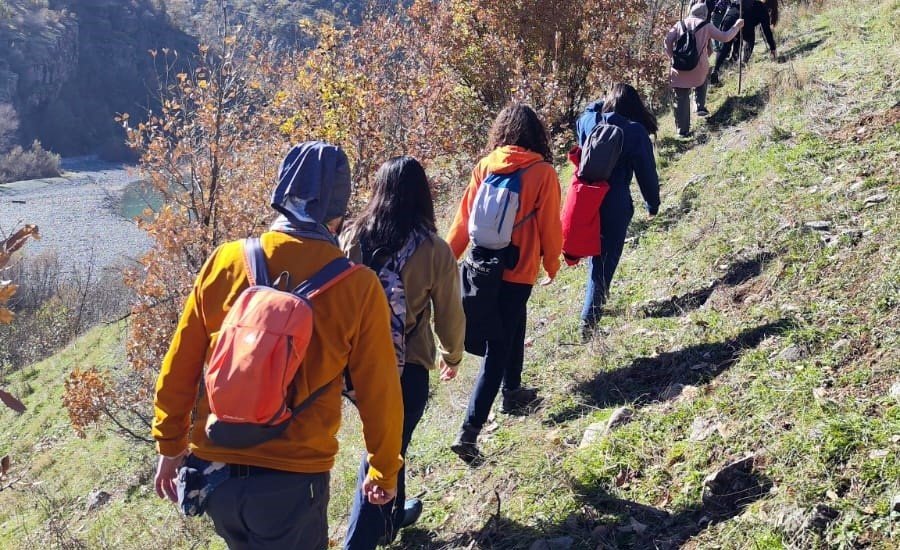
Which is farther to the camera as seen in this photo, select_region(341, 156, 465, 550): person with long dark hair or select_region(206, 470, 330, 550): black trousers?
select_region(341, 156, 465, 550): person with long dark hair

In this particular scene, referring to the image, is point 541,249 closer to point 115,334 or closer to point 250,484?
point 250,484

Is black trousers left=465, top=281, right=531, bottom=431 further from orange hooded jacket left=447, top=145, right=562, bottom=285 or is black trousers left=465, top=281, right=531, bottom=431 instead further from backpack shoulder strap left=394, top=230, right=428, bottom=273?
backpack shoulder strap left=394, top=230, right=428, bottom=273

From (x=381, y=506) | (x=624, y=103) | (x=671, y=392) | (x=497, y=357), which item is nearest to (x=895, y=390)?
(x=671, y=392)

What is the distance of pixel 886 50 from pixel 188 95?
9.62 meters

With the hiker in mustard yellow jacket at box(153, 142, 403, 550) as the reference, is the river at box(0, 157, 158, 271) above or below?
below

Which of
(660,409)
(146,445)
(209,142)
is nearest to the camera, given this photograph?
(660,409)

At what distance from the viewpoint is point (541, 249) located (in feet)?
13.1

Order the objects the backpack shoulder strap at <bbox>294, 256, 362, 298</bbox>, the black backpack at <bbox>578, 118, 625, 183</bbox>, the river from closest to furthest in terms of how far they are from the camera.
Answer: the backpack shoulder strap at <bbox>294, 256, 362, 298</bbox>
the black backpack at <bbox>578, 118, 625, 183</bbox>
the river

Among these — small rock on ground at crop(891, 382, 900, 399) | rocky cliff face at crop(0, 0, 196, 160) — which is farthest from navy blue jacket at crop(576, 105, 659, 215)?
rocky cliff face at crop(0, 0, 196, 160)

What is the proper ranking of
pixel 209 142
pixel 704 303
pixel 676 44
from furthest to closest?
pixel 209 142 → pixel 676 44 → pixel 704 303

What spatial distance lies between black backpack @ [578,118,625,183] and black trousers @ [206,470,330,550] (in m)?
3.05

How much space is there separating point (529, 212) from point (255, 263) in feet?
6.38

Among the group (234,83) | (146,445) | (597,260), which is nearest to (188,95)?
(234,83)

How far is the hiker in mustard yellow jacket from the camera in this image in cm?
222
